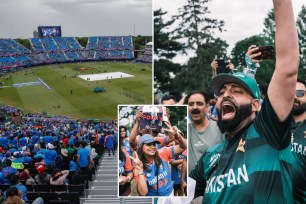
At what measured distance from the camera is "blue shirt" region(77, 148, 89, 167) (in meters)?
9.64

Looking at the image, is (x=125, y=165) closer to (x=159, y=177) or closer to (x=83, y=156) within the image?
(x=159, y=177)

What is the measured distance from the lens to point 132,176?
4910 mm

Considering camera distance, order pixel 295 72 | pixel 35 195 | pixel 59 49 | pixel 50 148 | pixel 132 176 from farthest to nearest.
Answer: pixel 59 49 → pixel 50 148 → pixel 35 195 → pixel 132 176 → pixel 295 72

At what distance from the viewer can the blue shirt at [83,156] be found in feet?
31.6

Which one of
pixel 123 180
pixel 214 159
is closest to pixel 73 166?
pixel 123 180

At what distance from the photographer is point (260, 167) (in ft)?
7.28

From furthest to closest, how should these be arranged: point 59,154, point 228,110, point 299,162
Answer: point 59,154
point 299,162
point 228,110

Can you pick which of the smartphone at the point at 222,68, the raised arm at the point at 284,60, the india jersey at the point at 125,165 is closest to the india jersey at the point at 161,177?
the india jersey at the point at 125,165

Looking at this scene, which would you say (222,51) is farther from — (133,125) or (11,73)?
(133,125)

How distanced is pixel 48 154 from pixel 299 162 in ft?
23.6

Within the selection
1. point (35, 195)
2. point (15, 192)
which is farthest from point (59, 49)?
point (15, 192)

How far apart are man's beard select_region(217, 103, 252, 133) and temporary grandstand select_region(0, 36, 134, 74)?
11094 mm

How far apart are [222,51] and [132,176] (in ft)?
83.5

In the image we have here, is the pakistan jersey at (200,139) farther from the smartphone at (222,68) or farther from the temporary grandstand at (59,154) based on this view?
the temporary grandstand at (59,154)
